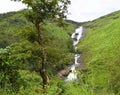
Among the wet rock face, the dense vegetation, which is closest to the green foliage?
the dense vegetation

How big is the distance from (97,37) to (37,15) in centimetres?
10323

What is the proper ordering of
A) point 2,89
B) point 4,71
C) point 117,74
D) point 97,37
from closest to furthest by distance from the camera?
point 4,71 < point 2,89 < point 117,74 < point 97,37

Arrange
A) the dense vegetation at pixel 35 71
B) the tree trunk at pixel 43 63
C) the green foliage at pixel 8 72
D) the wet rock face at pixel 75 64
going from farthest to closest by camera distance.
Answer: the wet rock face at pixel 75 64 < the tree trunk at pixel 43 63 < the dense vegetation at pixel 35 71 < the green foliage at pixel 8 72

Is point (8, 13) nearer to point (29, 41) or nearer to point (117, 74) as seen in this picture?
point (117, 74)

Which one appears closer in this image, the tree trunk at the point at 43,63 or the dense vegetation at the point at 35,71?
the dense vegetation at the point at 35,71

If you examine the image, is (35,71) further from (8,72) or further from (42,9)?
(8,72)

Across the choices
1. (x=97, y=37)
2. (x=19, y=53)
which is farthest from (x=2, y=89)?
(x=97, y=37)

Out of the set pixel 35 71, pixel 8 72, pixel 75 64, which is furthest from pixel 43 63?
pixel 75 64

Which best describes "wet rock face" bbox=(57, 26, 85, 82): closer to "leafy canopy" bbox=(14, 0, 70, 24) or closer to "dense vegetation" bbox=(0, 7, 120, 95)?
"dense vegetation" bbox=(0, 7, 120, 95)

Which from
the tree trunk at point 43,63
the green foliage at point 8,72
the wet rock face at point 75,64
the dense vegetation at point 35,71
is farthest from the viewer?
the wet rock face at point 75,64

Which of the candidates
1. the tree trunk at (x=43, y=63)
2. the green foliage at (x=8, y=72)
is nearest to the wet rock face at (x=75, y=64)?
the tree trunk at (x=43, y=63)

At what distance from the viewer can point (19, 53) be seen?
Result: 33.2 metres

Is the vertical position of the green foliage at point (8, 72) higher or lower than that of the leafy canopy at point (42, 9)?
lower

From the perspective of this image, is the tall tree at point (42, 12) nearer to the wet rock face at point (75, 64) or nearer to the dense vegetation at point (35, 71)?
the dense vegetation at point (35, 71)
